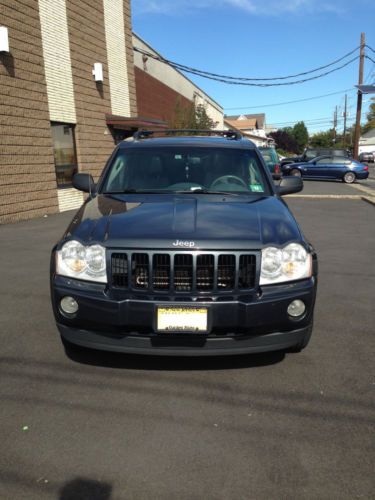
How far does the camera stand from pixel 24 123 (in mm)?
11477

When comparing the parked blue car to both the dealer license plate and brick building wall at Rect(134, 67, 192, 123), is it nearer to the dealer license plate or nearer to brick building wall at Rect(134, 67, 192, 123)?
brick building wall at Rect(134, 67, 192, 123)

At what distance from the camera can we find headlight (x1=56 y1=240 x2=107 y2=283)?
2.92 m

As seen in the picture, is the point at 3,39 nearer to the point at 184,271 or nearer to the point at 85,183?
the point at 85,183

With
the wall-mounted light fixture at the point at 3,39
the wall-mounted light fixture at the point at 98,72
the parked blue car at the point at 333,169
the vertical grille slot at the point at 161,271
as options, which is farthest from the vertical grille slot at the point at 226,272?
the parked blue car at the point at 333,169

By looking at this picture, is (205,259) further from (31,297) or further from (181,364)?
(31,297)

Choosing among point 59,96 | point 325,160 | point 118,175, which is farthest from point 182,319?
point 325,160

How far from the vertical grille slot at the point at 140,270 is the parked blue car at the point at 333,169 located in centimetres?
2332

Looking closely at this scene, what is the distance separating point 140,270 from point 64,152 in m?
11.9

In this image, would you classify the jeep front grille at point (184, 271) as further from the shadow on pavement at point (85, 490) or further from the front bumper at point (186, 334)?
the shadow on pavement at point (85, 490)

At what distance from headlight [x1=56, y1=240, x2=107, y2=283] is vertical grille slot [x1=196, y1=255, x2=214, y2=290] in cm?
62

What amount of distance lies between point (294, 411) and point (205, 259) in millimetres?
1119

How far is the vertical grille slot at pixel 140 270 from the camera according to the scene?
288 centimetres

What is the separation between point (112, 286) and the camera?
2.89 metres

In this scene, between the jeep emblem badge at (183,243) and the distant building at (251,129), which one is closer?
the jeep emblem badge at (183,243)
